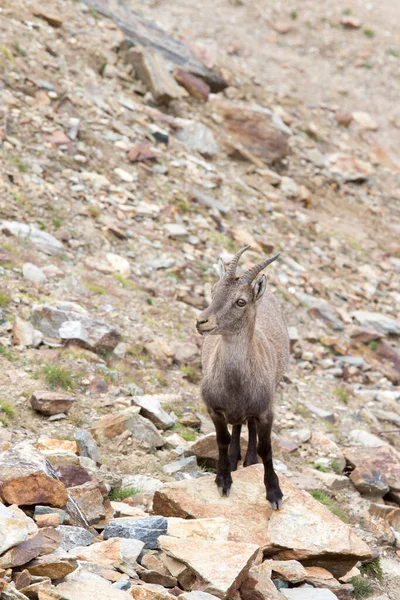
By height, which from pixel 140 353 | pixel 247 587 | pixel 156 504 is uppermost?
pixel 247 587

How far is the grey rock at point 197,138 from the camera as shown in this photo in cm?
1912

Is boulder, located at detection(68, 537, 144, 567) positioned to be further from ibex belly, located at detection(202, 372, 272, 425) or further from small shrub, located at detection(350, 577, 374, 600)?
small shrub, located at detection(350, 577, 374, 600)

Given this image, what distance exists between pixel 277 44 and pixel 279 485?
24379 millimetres

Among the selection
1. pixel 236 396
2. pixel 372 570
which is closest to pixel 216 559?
pixel 236 396

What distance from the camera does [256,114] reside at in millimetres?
21406

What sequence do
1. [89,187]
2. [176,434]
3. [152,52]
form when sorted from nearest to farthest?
[176,434] → [89,187] → [152,52]

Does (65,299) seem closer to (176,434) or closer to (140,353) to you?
(140,353)

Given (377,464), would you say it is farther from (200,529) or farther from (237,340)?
(200,529)

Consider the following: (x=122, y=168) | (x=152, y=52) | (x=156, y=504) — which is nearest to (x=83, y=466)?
(x=156, y=504)

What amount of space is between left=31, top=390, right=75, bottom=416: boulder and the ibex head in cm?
244

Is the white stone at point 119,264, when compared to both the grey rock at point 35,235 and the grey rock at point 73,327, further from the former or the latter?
the grey rock at point 73,327

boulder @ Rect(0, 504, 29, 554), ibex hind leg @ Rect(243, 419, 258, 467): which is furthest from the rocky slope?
ibex hind leg @ Rect(243, 419, 258, 467)

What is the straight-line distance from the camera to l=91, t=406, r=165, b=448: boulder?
8.99m

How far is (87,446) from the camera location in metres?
8.48
